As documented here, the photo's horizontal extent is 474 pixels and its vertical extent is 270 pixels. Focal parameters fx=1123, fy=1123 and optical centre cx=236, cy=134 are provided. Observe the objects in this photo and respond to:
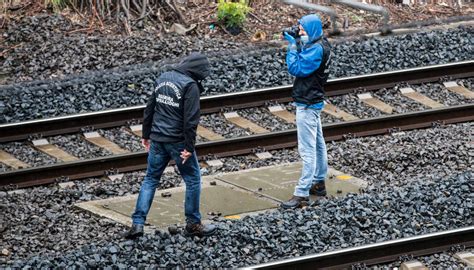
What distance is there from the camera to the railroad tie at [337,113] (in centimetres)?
1460

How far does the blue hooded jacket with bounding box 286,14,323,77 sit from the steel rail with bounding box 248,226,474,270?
7.12 ft

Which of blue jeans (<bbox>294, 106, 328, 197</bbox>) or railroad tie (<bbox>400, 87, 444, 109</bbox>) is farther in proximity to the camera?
railroad tie (<bbox>400, 87, 444, 109</bbox>)

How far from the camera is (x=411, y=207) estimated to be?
11.1 meters

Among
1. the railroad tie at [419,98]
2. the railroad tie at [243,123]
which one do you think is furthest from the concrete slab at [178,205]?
the railroad tie at [419,98]

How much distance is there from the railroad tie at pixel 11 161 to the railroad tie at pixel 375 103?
4.75 metres

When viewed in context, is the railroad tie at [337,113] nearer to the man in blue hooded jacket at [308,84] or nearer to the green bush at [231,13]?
the man in blue hooded jacket at [308,84]

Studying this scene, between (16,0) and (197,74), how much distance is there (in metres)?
8.11

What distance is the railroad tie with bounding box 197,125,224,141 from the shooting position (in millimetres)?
13797

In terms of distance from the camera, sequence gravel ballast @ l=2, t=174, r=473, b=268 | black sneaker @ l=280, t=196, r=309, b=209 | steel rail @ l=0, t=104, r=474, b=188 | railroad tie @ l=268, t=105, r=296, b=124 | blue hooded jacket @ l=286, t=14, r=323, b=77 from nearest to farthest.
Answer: gravel ballast @ l=2, t=174, r=473, b=268, blue hooded jacket @ l=286, t=14, r=323, b=77, black sneaker @ l=280, t=196, r=309, b=209, steel rail @ l=0, t=104, r=474, b=188, railroad tie @ l=268, t=105, r=296, b=124

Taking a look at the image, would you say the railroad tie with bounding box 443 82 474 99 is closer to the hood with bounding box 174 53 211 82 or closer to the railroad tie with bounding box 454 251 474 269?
the railroad tie with bounding box 454 251 474 269

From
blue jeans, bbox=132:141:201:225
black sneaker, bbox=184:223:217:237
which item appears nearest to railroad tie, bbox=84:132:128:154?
blue jeans, bbox=132:141:201:225

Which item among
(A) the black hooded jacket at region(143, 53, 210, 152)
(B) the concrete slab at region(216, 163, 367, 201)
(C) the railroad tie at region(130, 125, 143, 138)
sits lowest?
(B) the concrete slab at region(216, 163, 367, 201)

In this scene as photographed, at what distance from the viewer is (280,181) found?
12.5 m

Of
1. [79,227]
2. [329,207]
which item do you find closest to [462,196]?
[329,207]
